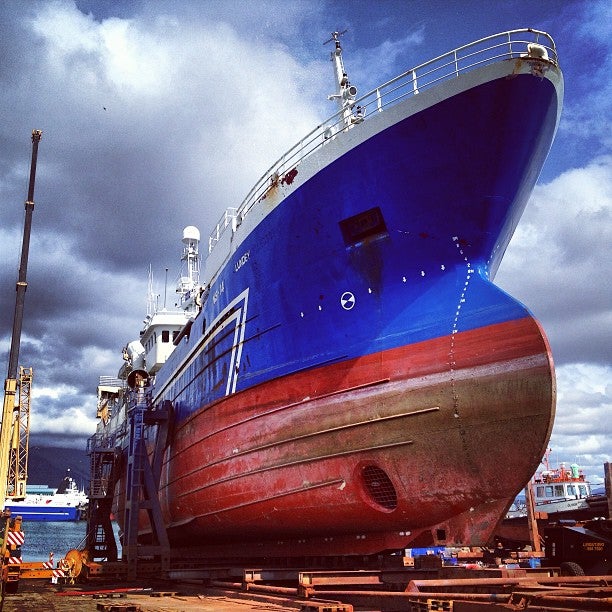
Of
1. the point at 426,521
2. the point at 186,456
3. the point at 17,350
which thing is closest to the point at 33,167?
the point at 17,350

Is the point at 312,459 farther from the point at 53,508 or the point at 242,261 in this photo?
the point at 53,508

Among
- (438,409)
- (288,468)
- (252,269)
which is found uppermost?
(252,269)

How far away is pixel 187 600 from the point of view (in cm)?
927

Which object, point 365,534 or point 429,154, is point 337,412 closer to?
point 365,534

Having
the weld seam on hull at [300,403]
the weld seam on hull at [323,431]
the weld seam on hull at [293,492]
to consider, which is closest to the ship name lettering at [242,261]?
the weld seam on hull at [300,403]

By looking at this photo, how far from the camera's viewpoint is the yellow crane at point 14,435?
44.6 ft

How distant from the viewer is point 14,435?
27250 mm

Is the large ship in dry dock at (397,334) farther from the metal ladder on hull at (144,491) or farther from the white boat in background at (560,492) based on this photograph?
the white boat in background at (560,492)

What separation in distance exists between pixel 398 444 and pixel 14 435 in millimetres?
23064

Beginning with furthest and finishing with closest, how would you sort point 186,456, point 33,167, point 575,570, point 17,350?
point 33,167 < point 17,350 < point 186,456 < point 575,570

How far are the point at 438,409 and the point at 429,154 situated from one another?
4.01 m

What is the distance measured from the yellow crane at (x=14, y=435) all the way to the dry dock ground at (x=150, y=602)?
1313 mm

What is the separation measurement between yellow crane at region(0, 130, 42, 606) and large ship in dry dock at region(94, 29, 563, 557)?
523cm

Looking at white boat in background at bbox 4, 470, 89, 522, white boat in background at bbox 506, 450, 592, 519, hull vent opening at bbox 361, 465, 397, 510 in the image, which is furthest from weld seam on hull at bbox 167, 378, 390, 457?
white boat in background at bbox 4, 470, 89, 522
